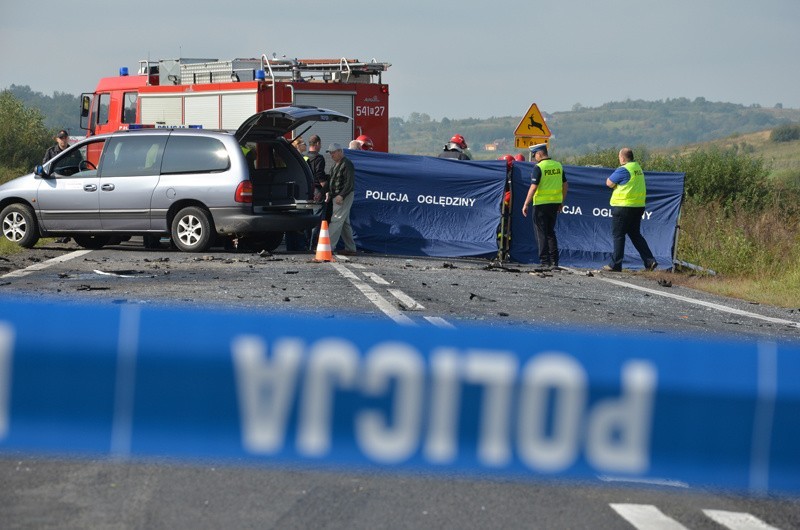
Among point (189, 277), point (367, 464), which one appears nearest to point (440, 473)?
point (367, 464)

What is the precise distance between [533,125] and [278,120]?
687 centimetres

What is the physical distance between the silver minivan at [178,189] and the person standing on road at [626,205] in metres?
4.21

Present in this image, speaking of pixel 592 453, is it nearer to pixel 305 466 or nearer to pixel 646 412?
pixel 646 412

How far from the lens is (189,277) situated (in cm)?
1412

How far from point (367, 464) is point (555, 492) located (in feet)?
3.15

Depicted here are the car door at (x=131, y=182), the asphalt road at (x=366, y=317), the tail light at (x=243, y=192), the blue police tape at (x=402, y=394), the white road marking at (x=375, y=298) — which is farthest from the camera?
the car door at (x=131, y=182)

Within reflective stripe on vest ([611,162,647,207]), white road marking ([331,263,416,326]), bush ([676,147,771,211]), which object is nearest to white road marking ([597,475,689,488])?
white road marking ([331,263,416,326])

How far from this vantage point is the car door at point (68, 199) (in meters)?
18.4

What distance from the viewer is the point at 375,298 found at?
12.3 metres

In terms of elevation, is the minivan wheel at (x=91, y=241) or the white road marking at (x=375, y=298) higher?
the white road marking at (x=375, y=298)

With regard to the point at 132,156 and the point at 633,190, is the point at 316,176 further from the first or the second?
the point at 633,190

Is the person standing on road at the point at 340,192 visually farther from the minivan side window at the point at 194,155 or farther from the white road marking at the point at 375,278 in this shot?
the white road marking at the point at 375,278

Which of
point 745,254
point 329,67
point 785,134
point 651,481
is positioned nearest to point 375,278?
point 745,254

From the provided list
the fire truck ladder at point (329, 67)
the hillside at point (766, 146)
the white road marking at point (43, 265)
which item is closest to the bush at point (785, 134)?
the hillside at point (766, 146)
